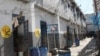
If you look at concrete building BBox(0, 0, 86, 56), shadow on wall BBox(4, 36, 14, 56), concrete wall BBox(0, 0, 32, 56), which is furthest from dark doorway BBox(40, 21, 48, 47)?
shadow on wall BBox(4, 36, 14, 56)

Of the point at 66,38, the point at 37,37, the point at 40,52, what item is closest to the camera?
the point at 40,52

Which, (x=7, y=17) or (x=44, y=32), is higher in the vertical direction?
(x=7, y=17)

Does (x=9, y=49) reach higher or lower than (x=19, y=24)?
lower

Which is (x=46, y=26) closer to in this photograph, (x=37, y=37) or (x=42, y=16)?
(x=42, y=16)

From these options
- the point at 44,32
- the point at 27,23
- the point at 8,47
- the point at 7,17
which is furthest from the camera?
the point at 44,32

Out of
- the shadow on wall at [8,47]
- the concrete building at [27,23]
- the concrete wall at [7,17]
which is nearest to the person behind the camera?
the concrete wall at [7,17]

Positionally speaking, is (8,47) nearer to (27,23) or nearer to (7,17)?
(7,17)

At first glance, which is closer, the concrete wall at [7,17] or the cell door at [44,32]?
the concrete wall at [7,17]

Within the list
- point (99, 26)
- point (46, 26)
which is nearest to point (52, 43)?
point (46, 26)

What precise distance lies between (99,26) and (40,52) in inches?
227

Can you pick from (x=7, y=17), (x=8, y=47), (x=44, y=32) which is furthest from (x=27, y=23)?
(x=44, y=32)

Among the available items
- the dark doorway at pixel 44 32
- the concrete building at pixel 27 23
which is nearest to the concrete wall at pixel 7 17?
the concrete building at pixel 27 23

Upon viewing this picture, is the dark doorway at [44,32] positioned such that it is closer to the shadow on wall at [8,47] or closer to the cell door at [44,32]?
the cell door at [44,32]

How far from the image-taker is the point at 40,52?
42.3 ft
